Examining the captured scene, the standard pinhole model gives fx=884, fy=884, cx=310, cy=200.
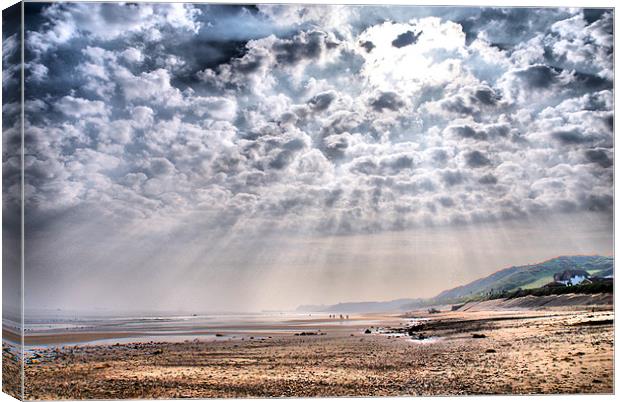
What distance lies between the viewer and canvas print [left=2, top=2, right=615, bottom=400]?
11367mm

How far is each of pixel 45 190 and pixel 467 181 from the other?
18.4 ft

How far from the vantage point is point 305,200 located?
12047mm

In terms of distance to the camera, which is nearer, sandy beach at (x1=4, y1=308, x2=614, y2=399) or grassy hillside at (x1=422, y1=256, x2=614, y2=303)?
sandy beach at (x1=4, y1=308, x2=614, y2=399)

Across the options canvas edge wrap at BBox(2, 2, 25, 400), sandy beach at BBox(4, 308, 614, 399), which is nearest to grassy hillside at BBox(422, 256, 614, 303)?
sandy beach at BBox(4, 308, 614, 399)

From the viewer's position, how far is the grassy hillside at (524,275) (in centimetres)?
1230

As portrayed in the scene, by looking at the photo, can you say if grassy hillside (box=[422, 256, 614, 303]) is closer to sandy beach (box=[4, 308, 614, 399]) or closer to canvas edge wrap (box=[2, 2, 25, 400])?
sandy beach (box=[4, 308, 614, 399])

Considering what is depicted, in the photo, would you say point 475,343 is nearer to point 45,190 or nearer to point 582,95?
point 582,95

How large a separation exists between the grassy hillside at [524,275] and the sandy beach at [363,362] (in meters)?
0.28

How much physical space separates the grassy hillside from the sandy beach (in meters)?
0.28

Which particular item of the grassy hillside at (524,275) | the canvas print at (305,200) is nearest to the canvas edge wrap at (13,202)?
the canvas print at (305,200)

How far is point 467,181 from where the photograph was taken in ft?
39.9

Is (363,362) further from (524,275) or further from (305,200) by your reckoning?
(524,275)

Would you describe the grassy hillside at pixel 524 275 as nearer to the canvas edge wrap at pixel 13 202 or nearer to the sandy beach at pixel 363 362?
the sandy beach at pixel 363 362

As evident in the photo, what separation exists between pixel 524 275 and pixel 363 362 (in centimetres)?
262
